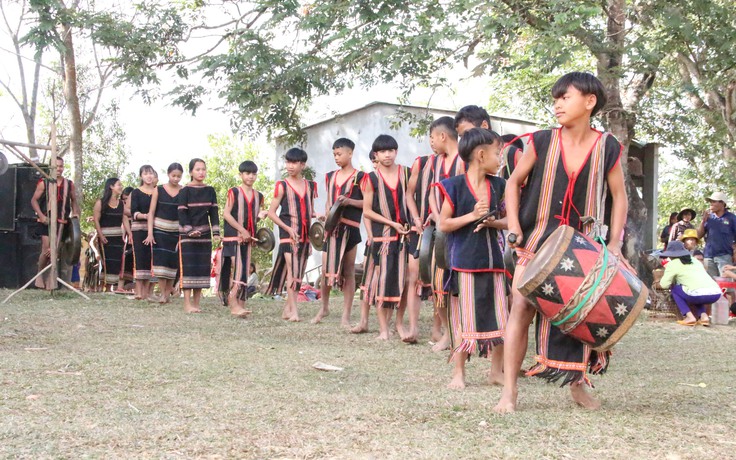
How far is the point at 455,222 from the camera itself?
16.4 feet

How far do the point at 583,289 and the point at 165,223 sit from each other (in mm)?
7561

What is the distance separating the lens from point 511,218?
425 centimetres

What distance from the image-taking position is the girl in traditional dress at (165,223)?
10.4 metres

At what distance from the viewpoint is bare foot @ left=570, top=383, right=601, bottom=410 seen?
4.31m

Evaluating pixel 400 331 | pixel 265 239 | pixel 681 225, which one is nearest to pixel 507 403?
pixel 400 331

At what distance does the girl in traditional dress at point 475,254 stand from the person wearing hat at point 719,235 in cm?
862

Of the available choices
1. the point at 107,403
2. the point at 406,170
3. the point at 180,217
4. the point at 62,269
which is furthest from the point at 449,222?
the point at 62,269

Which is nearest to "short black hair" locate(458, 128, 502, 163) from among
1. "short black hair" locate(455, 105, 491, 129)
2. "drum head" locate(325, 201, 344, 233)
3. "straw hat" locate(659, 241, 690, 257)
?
"short black hair" locate(455, 105, 491, 129)

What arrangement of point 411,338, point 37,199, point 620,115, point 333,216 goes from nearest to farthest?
point 411,338 < point 333,216 < point 620,115 < point 37,199

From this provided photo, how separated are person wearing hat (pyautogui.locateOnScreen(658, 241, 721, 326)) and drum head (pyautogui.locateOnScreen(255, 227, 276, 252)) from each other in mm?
4705

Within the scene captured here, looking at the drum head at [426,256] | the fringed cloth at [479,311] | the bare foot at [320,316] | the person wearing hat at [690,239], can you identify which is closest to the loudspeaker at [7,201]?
the bare foot at [320,316]

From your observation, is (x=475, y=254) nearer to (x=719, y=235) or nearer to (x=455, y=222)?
(x=455, y=222)

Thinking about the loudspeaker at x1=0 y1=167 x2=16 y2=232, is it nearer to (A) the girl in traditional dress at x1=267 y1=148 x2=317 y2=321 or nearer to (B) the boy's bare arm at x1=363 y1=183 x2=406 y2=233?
(A) the girl in traditional dress at x1=267 y1=148 x2=317 y2=321

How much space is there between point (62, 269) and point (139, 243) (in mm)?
1603
